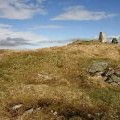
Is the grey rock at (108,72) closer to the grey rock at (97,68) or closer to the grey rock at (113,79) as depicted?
the grey rock at (97,68)

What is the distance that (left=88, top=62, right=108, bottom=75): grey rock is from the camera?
41.5 metres

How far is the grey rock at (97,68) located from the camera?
41531 mm

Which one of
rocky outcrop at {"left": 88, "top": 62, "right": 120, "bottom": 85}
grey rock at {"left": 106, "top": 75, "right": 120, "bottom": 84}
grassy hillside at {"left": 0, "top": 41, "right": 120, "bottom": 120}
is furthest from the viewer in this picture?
rocky outcrop at {"left": 88, "top": 62, "right": 120, "bottom": 85}

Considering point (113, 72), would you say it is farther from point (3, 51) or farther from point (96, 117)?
point (3, 51)

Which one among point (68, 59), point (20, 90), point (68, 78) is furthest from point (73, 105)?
point (68, 59)

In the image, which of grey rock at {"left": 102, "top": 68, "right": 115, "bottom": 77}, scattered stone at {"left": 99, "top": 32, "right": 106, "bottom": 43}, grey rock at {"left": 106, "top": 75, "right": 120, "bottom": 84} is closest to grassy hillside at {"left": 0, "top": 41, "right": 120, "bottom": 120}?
grey rock at {"left": 106, "top": 75, "right": 120, "bottom": 84}

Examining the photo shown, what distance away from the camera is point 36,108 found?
2817 cm

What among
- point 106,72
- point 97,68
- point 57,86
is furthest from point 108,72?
point 57,86

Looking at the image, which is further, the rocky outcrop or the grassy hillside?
the rocky outcrop

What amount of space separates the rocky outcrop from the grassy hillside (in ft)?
3.22

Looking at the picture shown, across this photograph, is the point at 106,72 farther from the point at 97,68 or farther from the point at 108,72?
the point at 97,68

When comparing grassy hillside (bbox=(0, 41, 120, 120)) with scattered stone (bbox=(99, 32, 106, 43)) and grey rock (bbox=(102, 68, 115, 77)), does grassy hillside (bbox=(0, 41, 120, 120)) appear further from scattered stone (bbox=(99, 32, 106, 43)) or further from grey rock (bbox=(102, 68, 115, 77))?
scattered stone (bbox=(99, 32, 106, 43))

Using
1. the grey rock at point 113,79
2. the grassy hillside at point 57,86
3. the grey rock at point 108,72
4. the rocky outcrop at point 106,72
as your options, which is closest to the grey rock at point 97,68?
the rocky outcrop at point 106,72

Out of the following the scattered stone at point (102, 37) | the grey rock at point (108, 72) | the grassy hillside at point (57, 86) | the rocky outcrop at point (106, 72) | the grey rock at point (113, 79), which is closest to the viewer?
the grassy hillside at point (57, 86)
